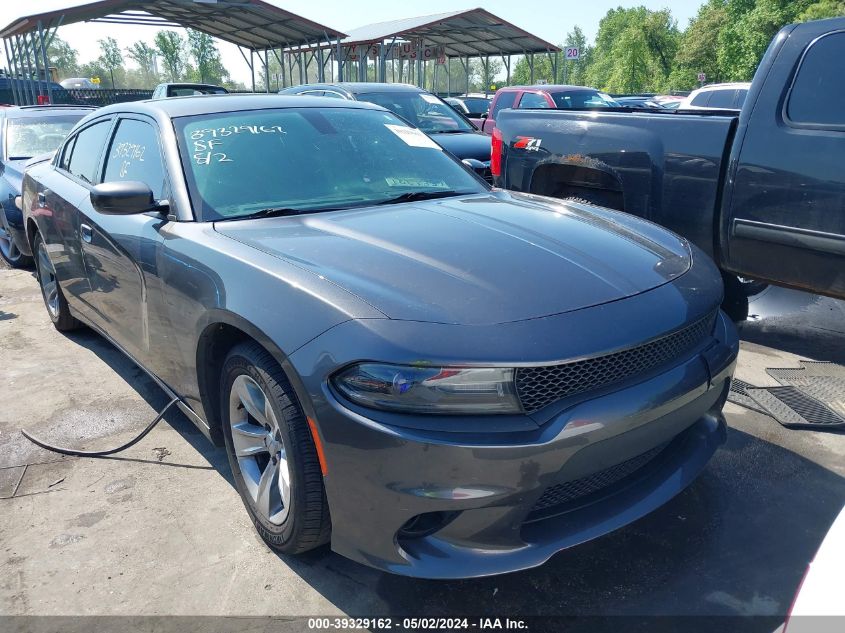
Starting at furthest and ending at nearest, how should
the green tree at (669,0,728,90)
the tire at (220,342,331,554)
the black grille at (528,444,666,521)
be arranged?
the green tree at (669,0,728,90)
the tire at (220,342,331,554)
the black grille at (528,444,666,521)

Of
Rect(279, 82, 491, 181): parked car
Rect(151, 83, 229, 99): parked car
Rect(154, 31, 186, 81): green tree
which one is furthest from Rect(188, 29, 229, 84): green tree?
Rect(279, 82, 491, 181): parked car

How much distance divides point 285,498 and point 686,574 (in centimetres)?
147

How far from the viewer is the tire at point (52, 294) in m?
5.05

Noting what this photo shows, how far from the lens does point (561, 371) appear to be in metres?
2.06

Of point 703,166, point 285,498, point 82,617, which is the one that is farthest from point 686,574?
point 703,166

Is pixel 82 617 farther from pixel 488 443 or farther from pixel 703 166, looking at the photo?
pixel 703 166

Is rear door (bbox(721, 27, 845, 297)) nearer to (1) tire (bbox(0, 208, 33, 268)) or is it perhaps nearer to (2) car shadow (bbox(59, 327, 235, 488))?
(2) car shadow (bbox(59, 327, 235, 488))

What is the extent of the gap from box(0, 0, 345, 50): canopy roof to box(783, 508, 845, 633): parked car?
964 inches

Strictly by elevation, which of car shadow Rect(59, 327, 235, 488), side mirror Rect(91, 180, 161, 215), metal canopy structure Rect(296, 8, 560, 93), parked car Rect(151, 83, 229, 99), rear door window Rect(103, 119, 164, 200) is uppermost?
metal canopy structure Rect(296, 8, 560, 93)

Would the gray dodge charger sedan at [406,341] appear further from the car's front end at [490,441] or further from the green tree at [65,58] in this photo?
the green tree at [65,58]

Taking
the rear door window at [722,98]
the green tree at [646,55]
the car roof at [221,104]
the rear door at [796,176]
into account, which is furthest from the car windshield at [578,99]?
the green tree at [646,55]

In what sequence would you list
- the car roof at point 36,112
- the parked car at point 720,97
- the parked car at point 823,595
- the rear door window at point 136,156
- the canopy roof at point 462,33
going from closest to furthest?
the parked car at point 823,595, the rear door window at point 136,156, the car roof at point 36,112, the parked car at point 720,97, the canopy roof at point 462,33

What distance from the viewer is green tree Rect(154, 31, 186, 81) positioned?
81.3m

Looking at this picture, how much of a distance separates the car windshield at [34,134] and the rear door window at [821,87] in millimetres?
7212
